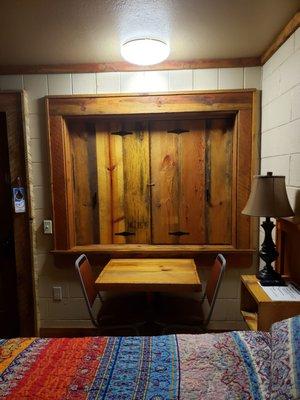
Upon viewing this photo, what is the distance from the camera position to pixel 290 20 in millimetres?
1658

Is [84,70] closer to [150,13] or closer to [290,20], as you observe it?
[150,13]

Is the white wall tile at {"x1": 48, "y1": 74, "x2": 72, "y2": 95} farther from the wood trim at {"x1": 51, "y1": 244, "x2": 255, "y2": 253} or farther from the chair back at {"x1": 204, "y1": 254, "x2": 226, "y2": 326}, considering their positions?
the chair back at {"x1": 204, "y1": 254, "x2": 226, "y2": 326}

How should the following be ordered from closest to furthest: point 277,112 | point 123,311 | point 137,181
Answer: point 277,112 < point 123,311 < point 137,181

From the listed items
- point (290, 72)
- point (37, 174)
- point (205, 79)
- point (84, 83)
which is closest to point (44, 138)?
point (37, 174)

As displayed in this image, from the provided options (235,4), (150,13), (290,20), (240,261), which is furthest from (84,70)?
(240,261)

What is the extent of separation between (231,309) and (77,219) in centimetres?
155

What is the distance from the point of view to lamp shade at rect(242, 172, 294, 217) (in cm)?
161

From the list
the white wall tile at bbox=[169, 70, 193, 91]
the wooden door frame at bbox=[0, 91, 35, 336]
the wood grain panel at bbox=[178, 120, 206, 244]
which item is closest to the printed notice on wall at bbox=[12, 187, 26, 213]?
the wooden door frame at bbox=[0, 91, 35, 336]

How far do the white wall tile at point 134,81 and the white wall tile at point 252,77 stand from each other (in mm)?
805

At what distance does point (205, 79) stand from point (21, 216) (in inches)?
73.9

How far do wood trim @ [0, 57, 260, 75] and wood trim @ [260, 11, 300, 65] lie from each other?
0.40ft

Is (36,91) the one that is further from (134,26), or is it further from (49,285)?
(49,285)

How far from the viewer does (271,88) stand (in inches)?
81.2

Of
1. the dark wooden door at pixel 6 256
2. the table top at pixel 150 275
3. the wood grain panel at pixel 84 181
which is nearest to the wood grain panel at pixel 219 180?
the table top at pixel 150 275
